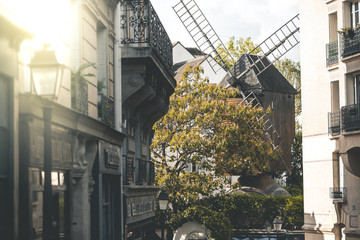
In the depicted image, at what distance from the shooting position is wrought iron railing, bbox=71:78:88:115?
13367 mm

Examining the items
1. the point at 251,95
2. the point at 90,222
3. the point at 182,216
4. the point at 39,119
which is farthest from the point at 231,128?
the point at 39,119

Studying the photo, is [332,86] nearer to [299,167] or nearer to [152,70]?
[152,70]

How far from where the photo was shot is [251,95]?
169 feet

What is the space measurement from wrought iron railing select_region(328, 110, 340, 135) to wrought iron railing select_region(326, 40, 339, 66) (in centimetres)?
206

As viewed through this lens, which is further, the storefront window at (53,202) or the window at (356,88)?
the window at (356,88)

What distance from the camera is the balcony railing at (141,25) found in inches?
727

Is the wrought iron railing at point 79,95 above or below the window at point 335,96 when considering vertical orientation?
below

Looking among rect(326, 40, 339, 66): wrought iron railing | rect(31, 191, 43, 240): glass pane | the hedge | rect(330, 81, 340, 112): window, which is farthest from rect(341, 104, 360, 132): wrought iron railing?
rect(31, 191, 43, 240): glass pane

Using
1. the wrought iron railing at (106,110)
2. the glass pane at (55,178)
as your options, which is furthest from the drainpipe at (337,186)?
the glass pane at (55,178)

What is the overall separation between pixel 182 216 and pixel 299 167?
26.4 metres

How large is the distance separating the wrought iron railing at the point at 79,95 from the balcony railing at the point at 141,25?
4.68 meters

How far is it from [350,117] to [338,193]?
3.91 meters

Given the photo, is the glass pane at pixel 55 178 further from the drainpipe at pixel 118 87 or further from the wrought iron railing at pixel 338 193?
the wrought iron railing at pixel 338 193

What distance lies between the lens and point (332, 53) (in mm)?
29703
